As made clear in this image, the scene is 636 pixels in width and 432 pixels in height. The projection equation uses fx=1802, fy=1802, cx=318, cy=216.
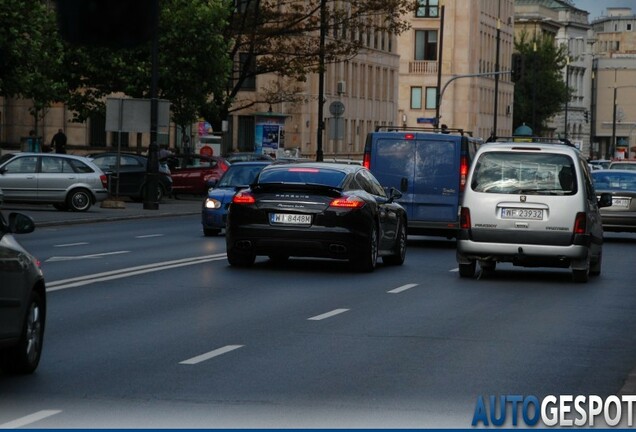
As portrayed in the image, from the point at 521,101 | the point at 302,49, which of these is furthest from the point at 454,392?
the point at 521,101

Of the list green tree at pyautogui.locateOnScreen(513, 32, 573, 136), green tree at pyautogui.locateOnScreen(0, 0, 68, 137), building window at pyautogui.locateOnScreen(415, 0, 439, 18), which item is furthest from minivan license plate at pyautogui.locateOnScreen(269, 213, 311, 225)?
green tree at pyautogui.locateOnScreen(513, 32, 573, 136)

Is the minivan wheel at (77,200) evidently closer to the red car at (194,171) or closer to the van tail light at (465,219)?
the red car at (194,171)

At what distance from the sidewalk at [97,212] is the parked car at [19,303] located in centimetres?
2529

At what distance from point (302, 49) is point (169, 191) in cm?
990

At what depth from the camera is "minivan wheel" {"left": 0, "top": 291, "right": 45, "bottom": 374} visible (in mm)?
11516

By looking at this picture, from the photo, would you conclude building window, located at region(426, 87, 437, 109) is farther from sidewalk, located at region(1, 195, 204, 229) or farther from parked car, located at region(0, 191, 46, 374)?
parked car, located at region(0, 191, 46, 374)

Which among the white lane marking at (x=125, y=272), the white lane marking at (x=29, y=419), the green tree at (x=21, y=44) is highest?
the green tree at (x=21, y=44)

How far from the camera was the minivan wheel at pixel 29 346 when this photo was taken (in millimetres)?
11516

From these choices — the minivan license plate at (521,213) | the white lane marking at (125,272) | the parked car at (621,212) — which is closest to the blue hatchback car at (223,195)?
the white lane marking at (125,272)

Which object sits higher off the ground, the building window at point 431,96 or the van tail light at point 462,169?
the building window at point 431,96

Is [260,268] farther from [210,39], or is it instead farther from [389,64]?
[389,64]

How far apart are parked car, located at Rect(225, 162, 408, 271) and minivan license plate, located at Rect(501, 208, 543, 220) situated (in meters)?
1.83

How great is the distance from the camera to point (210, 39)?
58125 millimetres

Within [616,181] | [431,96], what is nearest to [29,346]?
[616,181]
